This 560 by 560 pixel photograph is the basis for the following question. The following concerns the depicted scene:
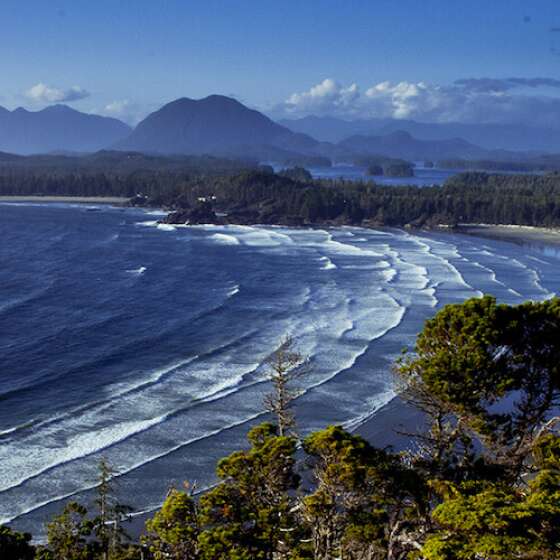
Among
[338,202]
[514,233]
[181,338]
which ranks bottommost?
[181,338]

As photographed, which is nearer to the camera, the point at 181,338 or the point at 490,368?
the point at 490,368

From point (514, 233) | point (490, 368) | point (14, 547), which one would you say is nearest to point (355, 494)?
point (490, 368)

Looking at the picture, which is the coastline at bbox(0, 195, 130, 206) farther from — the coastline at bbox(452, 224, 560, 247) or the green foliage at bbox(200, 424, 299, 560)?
the green foliage at bbox(200, 424, 299, 560)

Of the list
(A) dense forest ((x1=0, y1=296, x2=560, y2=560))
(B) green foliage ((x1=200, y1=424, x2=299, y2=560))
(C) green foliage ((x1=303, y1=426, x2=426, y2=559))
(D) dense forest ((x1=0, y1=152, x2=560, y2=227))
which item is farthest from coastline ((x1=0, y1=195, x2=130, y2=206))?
(C) green foliage ((x1=303, y1=426, x2=426, y2=559))

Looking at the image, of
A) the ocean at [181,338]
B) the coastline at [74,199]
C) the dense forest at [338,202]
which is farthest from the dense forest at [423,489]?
the coastline at [74,199]

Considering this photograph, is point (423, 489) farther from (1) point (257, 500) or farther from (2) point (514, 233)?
(2) point (514, 233)

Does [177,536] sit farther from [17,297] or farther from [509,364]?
[17,297]

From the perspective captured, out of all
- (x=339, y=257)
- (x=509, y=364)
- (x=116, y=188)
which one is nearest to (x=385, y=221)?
(x=339, y=257)
